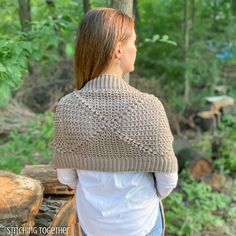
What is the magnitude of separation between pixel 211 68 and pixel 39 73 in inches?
103

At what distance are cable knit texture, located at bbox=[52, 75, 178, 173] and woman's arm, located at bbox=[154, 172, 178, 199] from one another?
0.12 ft

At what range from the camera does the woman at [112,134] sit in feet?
5.97

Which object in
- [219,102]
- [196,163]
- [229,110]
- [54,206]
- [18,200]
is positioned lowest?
[196,163]

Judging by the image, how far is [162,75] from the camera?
6852 mm

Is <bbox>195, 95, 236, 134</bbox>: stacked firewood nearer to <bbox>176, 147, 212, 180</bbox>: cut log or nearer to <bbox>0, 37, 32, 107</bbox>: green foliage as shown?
<bbox>176, 147, 212, 180</bbox>: cut log

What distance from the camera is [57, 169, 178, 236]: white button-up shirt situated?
1.91m

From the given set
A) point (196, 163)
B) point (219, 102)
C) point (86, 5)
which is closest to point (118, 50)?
point (86, 5)

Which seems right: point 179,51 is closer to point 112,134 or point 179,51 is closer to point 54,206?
point 54,206

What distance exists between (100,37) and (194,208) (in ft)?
10.7

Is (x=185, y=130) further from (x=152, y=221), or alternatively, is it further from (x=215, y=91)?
(x=152, y=221)

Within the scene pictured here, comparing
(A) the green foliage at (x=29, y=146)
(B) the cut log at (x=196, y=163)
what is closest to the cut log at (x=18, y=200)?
(A) the green foliage at (x=29, y=146)

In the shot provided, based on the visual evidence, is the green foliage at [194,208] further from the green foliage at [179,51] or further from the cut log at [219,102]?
the green foliage at [179,51]

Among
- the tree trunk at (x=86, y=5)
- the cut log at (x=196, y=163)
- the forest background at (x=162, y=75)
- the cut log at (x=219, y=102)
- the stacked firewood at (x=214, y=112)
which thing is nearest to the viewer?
the tree trunk at (x=86, y=5)

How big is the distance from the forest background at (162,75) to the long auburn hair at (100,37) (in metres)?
1.08
